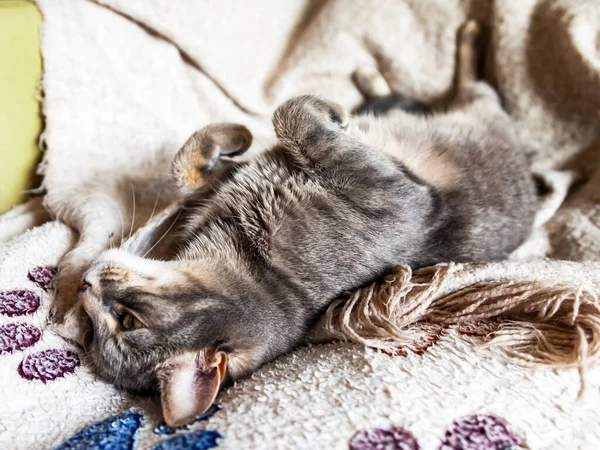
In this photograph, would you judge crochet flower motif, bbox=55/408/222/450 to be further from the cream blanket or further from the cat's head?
the cat's head

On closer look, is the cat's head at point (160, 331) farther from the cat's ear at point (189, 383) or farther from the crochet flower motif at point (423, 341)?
Answer: the crochet flower motif at point (423, 341)

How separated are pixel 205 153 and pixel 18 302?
2.14ft

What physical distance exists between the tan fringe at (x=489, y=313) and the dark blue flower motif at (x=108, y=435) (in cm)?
50

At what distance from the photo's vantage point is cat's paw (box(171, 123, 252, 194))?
161cm

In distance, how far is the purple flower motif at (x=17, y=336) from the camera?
1226 mm

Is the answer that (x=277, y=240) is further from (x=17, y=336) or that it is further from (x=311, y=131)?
(x=17, y=336)

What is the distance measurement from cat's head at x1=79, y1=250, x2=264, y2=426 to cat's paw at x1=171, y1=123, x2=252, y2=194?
38cm

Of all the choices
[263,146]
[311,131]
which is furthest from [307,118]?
[263,146]

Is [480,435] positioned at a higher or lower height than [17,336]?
higher

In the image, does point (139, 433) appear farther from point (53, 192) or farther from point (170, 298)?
point (53, 192)

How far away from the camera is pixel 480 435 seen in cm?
95

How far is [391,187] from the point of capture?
1459 mm

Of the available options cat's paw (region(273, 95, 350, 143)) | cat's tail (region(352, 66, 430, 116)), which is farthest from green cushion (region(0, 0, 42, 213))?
cat's tail (region(352, 66, 430, 116))

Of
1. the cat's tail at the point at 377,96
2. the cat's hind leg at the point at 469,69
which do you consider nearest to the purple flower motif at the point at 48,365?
the cat's tail at the point at 377,96
